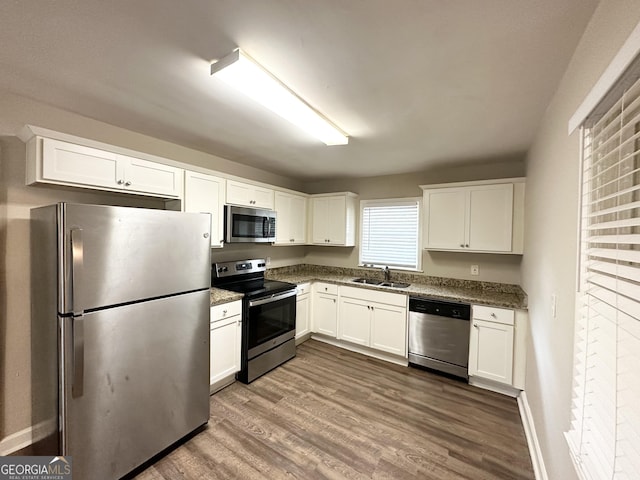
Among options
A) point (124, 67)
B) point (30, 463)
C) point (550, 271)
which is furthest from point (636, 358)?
point (30, 463)

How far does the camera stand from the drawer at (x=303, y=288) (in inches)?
138

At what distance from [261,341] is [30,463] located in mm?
1691

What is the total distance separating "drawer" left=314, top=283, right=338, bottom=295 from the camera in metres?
3.62

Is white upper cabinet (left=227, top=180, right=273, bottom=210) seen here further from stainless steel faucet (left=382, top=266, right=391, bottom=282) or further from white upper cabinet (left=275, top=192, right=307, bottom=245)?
stainless steel faucet (left=382, top=266, right=391, bottom=282)

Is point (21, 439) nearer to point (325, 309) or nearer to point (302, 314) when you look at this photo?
point (302, 314)

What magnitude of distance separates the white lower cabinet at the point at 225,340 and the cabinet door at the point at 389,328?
5.42 ft

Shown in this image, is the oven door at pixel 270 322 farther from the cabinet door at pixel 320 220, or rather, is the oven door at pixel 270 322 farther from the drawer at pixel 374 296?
the cabinet door at pixel 320 220

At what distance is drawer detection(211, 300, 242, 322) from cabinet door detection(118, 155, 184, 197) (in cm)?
110

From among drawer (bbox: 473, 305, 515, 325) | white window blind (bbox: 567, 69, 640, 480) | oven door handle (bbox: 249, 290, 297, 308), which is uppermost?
white window blind (bbox: 567, 69, 640, 480)

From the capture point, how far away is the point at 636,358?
2.35ft

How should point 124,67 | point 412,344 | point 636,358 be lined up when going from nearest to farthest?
point 636,358 < point 124,67 < point 412,344

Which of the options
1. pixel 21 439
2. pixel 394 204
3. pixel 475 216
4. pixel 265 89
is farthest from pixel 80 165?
pixel 475 216

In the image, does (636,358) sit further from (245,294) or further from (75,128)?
(75,128)

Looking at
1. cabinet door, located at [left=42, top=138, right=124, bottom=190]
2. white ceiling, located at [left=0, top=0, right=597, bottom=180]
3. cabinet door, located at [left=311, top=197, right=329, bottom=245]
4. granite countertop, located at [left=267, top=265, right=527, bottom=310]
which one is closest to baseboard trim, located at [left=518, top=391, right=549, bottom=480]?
granite countertop, located at [left=267, top=265, right=527, bottom=310]
